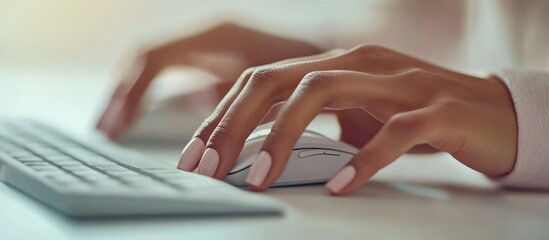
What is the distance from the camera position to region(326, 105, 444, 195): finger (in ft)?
2.07

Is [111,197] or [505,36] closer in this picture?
[111,197]

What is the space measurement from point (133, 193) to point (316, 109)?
0.21m

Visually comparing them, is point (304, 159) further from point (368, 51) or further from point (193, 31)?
point (193, 31)

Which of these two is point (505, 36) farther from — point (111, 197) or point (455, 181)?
point (111, 197)

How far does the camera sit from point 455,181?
79 cm

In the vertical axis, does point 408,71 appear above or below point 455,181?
above

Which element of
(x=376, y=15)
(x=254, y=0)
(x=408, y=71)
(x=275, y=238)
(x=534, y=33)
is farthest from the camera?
(x=254, y=0)

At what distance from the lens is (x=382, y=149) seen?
2.08ft

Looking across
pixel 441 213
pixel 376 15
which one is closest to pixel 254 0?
pixel 376 15

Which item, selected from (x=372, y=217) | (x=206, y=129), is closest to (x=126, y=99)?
(x=206, y=129)

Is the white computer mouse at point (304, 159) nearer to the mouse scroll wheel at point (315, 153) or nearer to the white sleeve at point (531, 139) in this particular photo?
the mouse scroll wheel at point (315, 153)

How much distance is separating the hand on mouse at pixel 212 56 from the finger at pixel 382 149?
54 centimetres

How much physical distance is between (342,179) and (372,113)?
0.10m

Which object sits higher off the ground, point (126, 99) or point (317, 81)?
point (317, 81)
